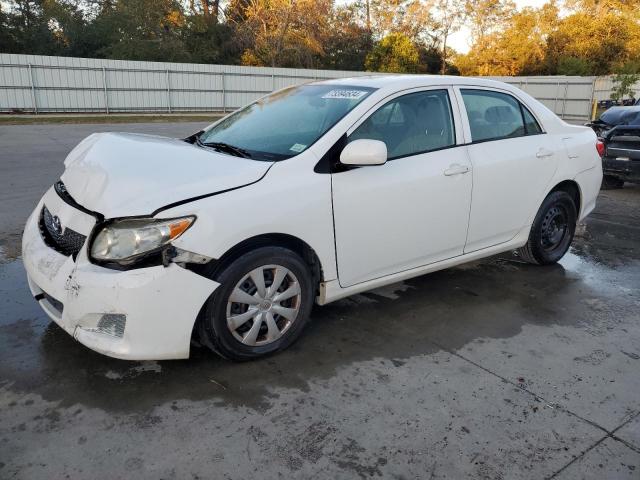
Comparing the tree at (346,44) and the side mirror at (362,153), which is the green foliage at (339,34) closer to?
the tree at (346,44)

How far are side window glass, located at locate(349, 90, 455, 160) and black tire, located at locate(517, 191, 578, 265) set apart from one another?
1.37m

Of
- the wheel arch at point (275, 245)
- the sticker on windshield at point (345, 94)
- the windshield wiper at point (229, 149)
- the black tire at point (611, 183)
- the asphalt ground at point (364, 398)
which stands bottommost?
the asphalt ground at point (364, 398)

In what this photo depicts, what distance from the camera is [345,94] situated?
3.80 meters

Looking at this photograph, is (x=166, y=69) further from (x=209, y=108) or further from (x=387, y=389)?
(x=387, y=389)

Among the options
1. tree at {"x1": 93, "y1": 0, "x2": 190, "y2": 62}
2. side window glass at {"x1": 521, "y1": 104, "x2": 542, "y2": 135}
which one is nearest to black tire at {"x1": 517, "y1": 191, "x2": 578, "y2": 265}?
side window glass at {"x1": 521, "y1": 104, "x2": 542, "y2": 135}

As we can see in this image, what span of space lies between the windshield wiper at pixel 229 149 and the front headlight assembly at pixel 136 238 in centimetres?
82

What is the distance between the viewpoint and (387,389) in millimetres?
3023

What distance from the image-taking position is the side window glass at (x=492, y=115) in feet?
13.6

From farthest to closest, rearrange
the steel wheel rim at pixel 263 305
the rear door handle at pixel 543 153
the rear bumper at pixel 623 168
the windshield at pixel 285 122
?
the rear bumper at pixel 623 168
the rear door handle at pixel 543 153
the windshield at pixel 285 122
the steel wheel rim at pixel 263 305

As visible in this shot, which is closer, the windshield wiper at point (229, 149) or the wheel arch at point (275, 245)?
the wheel arch at point (275, 245)

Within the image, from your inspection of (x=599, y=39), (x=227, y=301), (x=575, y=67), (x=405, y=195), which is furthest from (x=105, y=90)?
(x=599, y=39)

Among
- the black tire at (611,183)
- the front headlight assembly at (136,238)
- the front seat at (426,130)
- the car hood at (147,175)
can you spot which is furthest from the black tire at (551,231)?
the black tire at (611,183)

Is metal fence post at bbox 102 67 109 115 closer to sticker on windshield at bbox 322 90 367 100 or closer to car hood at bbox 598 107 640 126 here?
car hood at bbox 598 107 640 126

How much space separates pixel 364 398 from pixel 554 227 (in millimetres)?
2951
